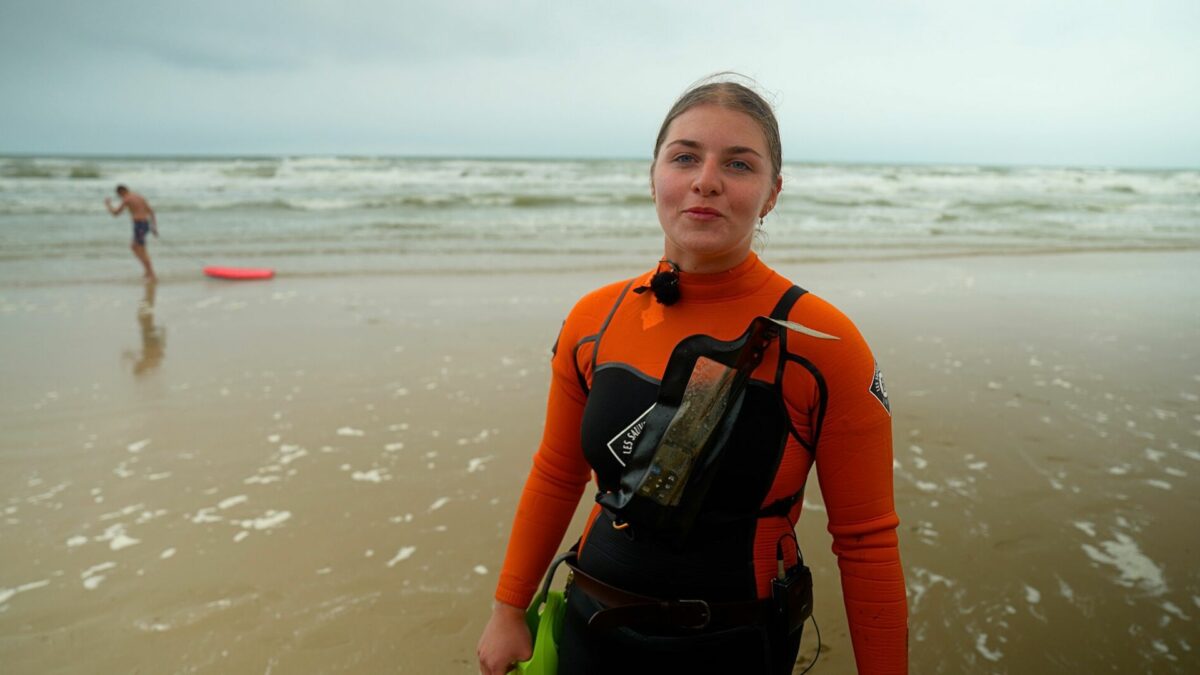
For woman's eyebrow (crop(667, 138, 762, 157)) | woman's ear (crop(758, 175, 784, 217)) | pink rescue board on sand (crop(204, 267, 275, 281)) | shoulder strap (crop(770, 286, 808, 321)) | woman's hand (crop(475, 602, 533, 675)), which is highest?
woman's eyebrow (crop(667, 138, 762, 157))

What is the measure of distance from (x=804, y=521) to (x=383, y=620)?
234 cm

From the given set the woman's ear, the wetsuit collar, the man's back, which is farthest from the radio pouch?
the man's back

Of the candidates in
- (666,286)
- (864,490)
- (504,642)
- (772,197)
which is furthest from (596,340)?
(504,642)

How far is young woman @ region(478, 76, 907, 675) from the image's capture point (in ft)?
5.04

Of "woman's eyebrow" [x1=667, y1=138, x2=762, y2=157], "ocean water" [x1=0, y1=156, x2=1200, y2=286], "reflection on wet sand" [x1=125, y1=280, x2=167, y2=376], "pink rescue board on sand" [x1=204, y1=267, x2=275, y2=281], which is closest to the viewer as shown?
"woman's eyebrow" [x1=667, y1=138, x2=762, y2=157]

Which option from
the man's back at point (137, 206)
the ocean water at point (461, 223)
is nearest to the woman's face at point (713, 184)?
the ocean water at point (461, 223)

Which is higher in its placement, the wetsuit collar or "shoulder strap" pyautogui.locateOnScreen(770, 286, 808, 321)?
the wetsuit collar

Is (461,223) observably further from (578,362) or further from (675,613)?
(675,613)

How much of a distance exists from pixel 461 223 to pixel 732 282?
20.0 meters

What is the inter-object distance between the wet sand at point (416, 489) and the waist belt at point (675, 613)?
175cm

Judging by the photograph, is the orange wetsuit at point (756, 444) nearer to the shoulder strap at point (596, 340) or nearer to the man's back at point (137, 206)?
the shoulder strap at point (596, 340)

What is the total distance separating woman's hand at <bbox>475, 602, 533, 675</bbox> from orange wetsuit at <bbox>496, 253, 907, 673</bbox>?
41 millimetres

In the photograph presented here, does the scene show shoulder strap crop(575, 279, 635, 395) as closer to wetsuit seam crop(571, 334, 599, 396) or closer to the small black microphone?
wetsuit seam crop(571, 334, 599, 396)

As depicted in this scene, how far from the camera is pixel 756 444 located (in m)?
1.54
